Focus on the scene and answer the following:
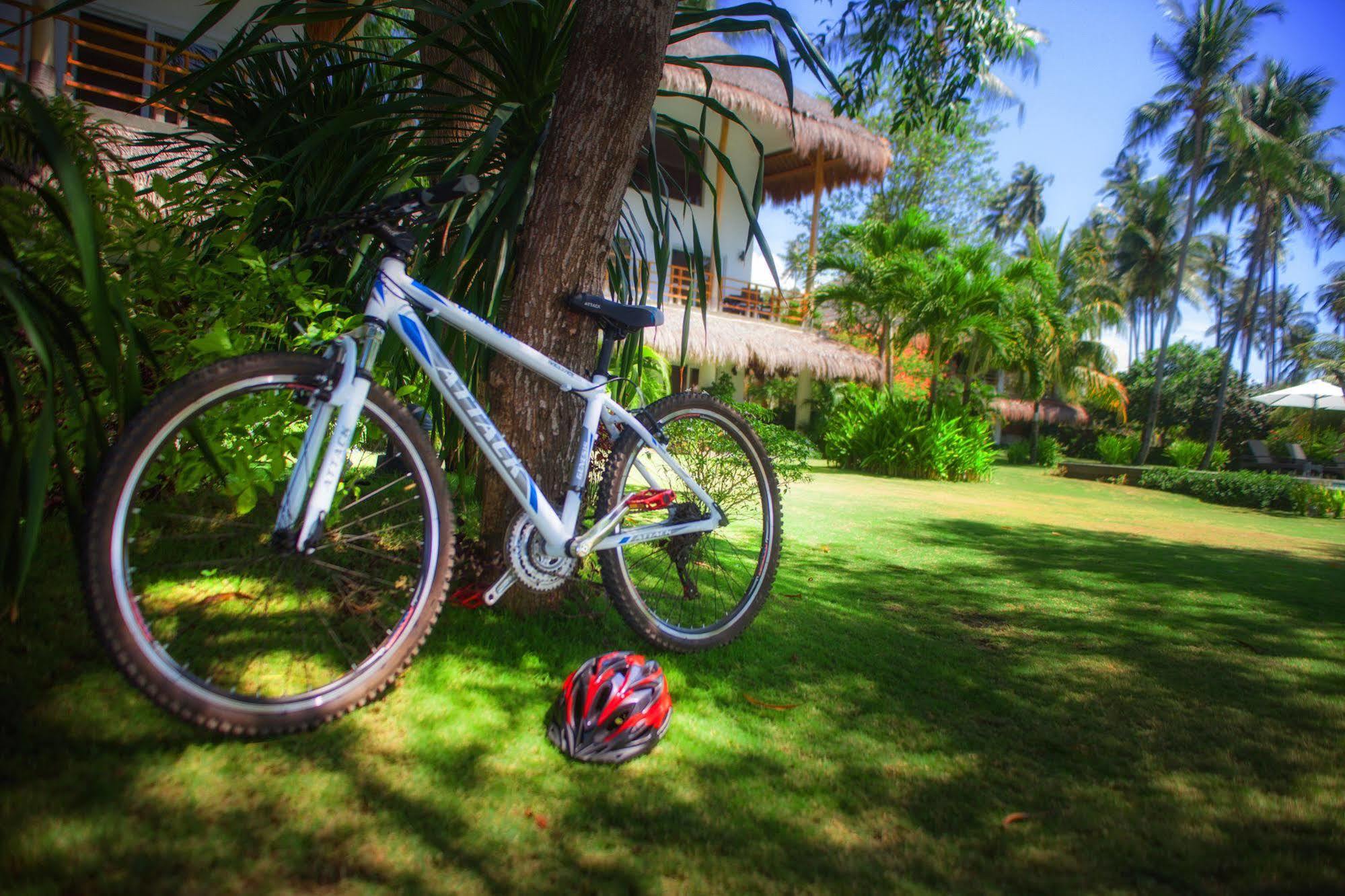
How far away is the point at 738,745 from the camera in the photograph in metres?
1.92

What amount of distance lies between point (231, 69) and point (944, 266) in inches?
449

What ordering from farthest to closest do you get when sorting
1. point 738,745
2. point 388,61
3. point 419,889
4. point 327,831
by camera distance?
point 388,61 < point 738,745 < point 327,831 < point 419,889

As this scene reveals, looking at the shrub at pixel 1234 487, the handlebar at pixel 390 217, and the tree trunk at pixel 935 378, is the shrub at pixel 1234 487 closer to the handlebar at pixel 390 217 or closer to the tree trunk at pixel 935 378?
the tree trunk at pixel 935 378

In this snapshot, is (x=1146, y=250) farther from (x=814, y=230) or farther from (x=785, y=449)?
(x=785, y=449)

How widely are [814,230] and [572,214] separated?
50.8 ft

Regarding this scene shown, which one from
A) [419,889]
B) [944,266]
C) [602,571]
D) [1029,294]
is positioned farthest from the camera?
[1029,294]

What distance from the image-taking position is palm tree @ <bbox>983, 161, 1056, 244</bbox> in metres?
50.1

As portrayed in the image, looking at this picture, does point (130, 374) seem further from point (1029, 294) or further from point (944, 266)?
point (1029, 294)

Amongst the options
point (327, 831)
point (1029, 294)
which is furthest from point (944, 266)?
point (327, 831)

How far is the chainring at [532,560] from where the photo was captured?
2.05 m

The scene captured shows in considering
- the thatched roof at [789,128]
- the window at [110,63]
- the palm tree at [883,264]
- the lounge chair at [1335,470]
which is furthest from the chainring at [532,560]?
the lounge chair at [1335,470]

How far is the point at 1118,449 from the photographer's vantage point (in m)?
24.3

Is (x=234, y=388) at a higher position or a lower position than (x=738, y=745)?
higher

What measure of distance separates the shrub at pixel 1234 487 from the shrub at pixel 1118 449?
10749mm
